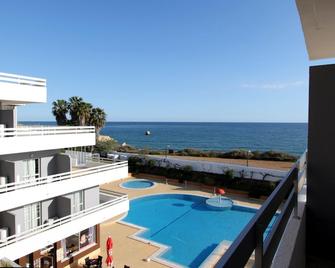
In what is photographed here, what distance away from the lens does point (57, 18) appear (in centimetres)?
2259

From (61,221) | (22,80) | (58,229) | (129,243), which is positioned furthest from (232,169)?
(22,80)

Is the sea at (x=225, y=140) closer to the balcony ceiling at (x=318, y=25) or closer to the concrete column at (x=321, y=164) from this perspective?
the concrete column at (x=321, y=164)

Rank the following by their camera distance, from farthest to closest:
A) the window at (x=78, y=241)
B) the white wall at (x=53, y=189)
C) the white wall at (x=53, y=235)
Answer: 1. the window at (x=78, y=241)
2. the white wall at (x=53, y=189)
3. the white wall at (x=53, y=235)

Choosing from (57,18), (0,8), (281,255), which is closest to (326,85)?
(281,255)

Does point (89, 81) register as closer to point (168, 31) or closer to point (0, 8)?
point (168, 31)

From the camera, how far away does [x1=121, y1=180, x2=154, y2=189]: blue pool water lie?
22320 mm

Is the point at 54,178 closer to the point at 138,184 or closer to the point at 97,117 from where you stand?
the point at 138,184

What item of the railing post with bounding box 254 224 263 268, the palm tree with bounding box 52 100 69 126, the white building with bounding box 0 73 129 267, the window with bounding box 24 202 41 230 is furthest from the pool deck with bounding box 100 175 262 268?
the palm tree with bounding box 52 100 69 126

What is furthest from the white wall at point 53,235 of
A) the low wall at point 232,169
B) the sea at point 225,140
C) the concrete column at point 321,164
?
the sea at point 225,140

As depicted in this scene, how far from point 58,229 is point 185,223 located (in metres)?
7.62

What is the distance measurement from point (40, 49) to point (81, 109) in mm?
7269

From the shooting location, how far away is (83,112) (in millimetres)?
29516

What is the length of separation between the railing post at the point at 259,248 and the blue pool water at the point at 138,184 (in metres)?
21.4

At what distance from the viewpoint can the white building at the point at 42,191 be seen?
29.1ft
